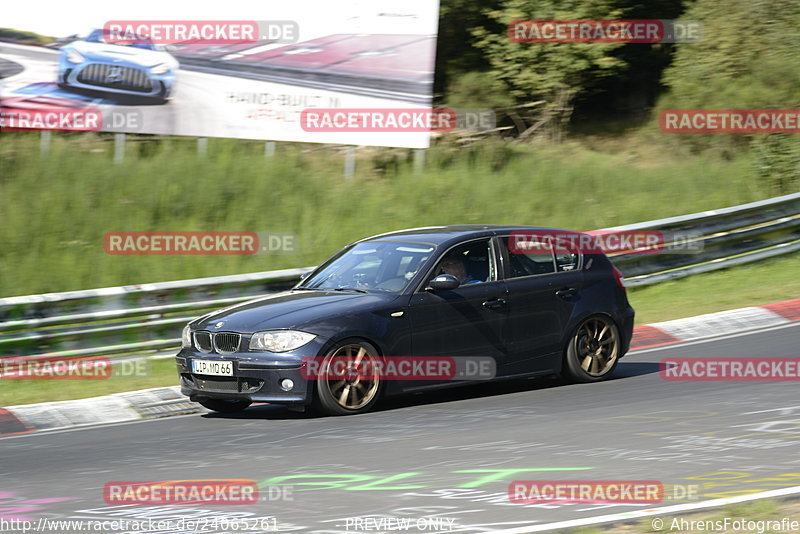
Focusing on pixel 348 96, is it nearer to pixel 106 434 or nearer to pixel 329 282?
pixel 329 282

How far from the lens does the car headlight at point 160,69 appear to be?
66.1 ft

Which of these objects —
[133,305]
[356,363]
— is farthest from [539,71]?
[356,363]

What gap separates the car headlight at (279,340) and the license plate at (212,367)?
283mm

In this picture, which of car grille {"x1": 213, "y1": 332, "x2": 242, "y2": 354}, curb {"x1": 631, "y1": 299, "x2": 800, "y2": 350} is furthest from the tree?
car grille {"x1": 213, "y1": 332, "x2": 242, "y2": 354}

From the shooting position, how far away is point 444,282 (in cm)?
948

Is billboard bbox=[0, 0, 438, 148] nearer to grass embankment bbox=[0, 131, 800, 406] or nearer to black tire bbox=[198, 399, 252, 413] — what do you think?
grass embankment bbox=[0, 131, 800, 406]

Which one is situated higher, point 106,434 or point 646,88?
point 646,88

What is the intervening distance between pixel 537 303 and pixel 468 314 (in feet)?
2.52

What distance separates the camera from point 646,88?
29328mm

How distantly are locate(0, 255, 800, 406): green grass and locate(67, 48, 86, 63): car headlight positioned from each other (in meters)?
8.85

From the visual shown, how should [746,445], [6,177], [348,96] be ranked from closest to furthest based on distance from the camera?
1. [746,445]
2. [6,177]
3. [348,96]

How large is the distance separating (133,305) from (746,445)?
757 centimetres

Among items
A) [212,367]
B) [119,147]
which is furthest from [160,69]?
[212,367]

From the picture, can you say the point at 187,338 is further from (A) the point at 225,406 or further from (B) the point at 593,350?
(B) the point at 593,350
